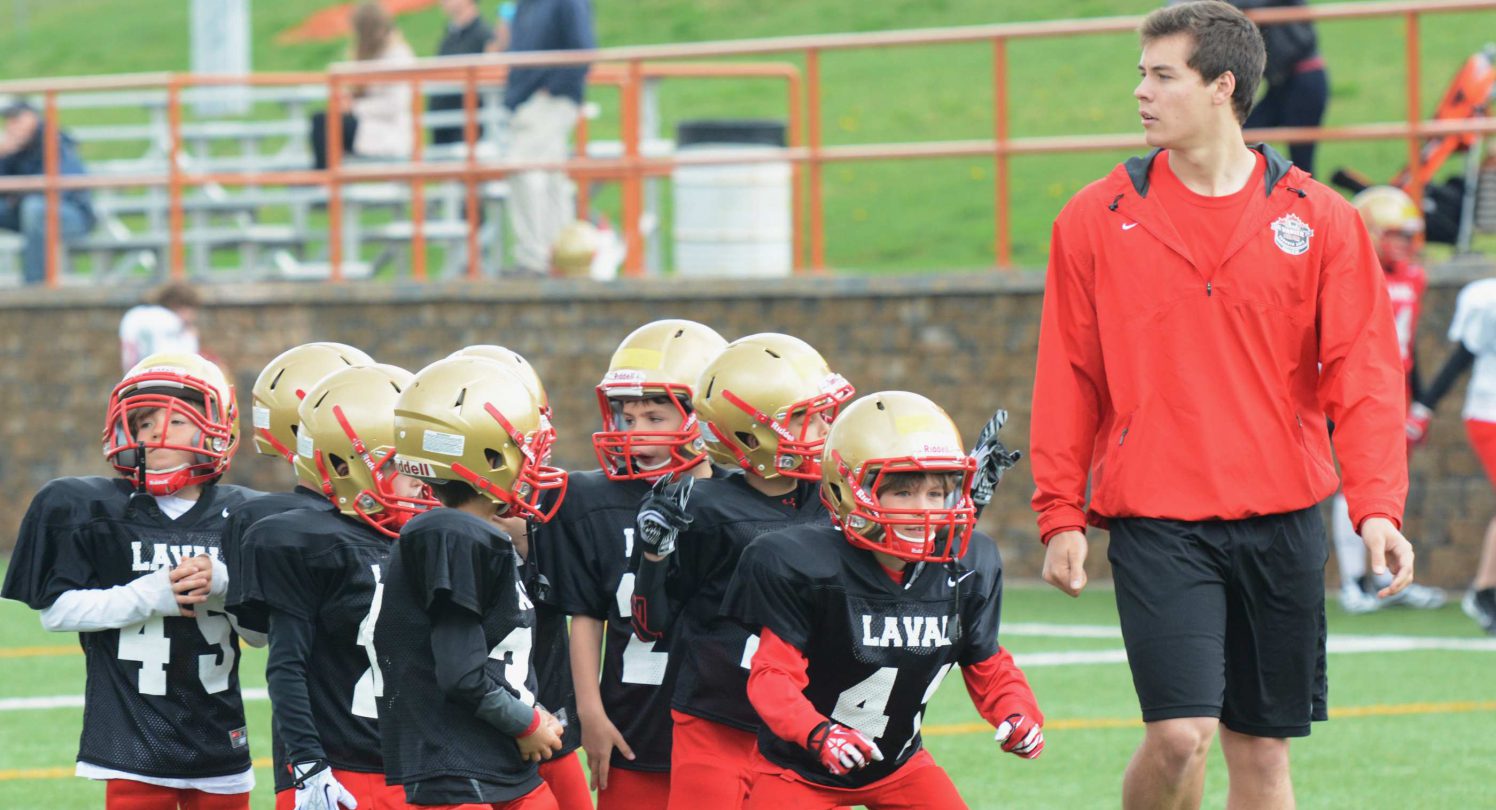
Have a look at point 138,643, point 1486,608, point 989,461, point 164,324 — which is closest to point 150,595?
point 138,643

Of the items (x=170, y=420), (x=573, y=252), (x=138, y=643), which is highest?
(x=573, y=252)

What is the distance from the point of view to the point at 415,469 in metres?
4.84

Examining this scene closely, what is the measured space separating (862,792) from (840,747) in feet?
1.47

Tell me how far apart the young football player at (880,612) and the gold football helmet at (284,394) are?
1.36m

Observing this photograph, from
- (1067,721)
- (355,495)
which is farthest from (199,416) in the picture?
(1067,721)

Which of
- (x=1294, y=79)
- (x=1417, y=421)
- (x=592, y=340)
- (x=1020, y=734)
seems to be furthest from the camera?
(x=592, y=340)

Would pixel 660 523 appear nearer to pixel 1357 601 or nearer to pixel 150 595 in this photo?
pixel 150 595

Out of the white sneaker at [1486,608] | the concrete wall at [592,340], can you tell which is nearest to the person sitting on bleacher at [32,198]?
the concrete wall at [592,340]

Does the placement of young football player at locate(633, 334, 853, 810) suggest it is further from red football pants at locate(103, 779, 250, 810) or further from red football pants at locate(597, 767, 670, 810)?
red football pants at locate(103, 779, 250, 810)

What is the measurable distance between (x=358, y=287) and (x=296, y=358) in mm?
9013

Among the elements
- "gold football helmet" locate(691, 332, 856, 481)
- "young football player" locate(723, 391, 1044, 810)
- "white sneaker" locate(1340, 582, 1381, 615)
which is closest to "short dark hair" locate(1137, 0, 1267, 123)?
"young football player" locate(723, 391, 1044, 810)

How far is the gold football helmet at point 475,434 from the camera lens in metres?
4.79

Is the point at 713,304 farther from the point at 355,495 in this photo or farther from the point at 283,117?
the point at 283,117

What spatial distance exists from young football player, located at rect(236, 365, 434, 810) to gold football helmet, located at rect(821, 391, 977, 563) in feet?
3.19
